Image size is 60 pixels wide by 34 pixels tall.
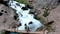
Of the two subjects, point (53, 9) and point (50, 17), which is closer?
point (50, 17)

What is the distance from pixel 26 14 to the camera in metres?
6.97

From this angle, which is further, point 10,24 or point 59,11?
point 59,11

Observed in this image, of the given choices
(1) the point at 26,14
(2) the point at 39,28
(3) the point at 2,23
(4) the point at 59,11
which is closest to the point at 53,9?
(4) the point at 59,11

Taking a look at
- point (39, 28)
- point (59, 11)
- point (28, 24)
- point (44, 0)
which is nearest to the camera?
point (39, 28)

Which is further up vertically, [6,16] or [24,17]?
[6,16]

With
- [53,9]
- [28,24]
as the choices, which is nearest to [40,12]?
[53,9]

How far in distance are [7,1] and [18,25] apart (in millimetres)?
1905

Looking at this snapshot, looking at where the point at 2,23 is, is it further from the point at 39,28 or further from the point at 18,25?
the point at 39,28

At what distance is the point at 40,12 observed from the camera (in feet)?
22.5

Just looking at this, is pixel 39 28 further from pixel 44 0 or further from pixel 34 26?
pixel 44 0

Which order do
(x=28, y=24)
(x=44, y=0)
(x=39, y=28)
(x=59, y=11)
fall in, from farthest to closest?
(x=44, y=0)
(x=59, y=11)
(x=28, y=24)
(x=39, y=28)

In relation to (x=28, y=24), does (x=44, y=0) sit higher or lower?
higher

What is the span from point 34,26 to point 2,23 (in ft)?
3.18

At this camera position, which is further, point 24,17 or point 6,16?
point 24,17
